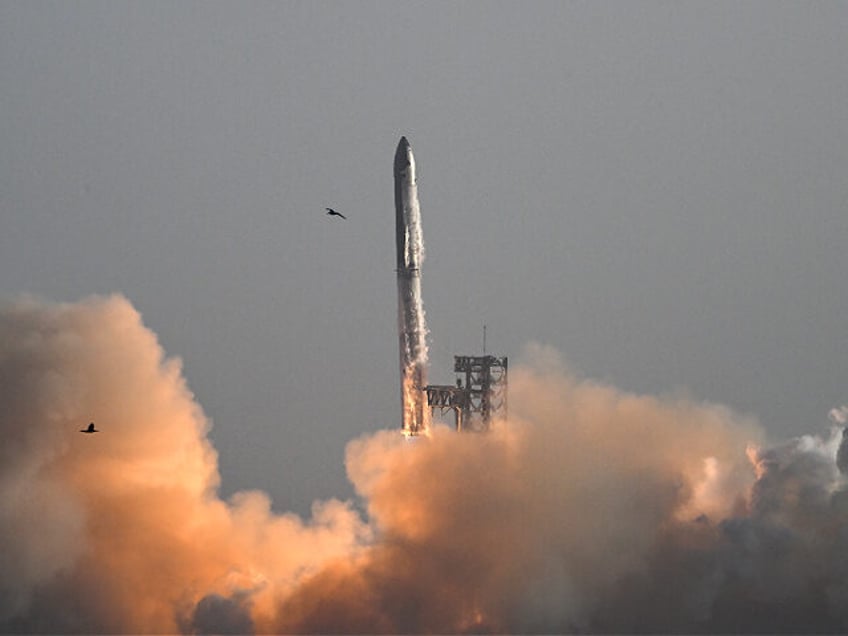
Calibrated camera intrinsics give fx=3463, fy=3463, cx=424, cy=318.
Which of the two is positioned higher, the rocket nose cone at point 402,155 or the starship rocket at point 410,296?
the rocket nose cone at point 402,155

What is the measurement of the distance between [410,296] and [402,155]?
247 inches

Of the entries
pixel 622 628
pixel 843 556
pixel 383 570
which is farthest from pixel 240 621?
pixel 843 556

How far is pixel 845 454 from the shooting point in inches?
5837

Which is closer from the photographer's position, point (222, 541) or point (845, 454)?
point (845, 454)

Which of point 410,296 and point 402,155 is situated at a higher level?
point 402,155

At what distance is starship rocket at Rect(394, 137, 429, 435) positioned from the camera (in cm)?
15325

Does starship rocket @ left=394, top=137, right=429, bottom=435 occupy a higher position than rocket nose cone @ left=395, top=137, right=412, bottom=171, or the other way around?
rocket nose cone @ left=395, top=137, right=412, bottom=171

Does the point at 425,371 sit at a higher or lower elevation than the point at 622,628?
higher

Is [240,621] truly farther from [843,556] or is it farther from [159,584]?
[843,556]

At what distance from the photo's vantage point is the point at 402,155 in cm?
15325

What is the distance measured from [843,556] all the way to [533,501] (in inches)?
558

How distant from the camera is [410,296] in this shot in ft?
504

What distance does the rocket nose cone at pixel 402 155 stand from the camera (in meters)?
153

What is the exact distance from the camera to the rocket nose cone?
153250 mm
